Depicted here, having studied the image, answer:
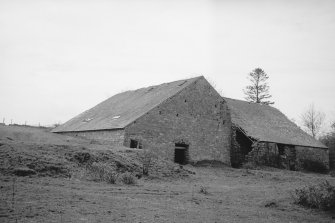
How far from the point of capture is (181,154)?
26719 millimetres

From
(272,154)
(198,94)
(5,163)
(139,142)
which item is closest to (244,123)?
(272,154)

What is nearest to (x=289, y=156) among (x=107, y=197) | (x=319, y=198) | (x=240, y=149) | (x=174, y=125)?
(x=240, y=149)

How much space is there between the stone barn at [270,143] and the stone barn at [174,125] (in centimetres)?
137

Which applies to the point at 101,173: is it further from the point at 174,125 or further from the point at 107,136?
the point at 174,125

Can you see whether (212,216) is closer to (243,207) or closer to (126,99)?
(243,207)

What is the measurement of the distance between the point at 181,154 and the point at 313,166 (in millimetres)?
13884

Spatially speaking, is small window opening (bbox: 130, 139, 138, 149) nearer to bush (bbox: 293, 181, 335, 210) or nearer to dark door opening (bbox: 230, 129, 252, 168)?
dark door opening (bbox: 230, 129, 252, 168)

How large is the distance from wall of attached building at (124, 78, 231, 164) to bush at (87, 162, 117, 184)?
8274mm

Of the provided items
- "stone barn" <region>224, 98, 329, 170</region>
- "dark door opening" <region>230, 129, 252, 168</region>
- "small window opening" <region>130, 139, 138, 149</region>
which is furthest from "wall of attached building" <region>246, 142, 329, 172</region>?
"small window opening" <region>130, 139, 138, 149</region>

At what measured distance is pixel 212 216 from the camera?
29.0 feet

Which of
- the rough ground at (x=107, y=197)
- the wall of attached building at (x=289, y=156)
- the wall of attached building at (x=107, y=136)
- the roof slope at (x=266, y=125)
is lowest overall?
the rough ground at (x=107, y=197)

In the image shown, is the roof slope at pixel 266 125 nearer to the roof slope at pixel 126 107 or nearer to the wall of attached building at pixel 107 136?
the roof slope at pixel 126 107

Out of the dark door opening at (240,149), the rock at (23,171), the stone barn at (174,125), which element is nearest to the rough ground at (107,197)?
the rock at (23,171)

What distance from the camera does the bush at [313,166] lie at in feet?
102
